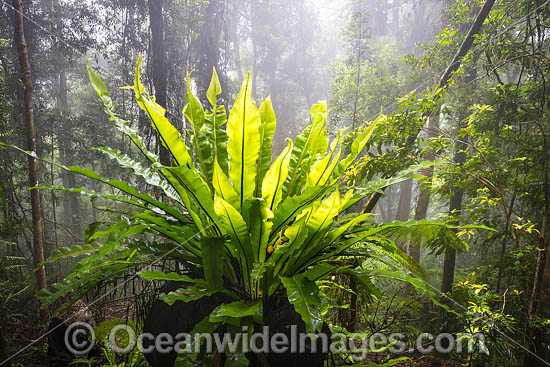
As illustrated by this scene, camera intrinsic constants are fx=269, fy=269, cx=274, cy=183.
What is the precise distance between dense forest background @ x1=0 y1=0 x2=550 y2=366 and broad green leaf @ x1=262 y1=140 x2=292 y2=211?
0.23 metres

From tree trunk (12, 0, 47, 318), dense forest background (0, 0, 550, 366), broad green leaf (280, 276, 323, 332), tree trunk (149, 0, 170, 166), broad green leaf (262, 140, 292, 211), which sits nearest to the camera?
broad green leaf (280, 276, 323, 332)

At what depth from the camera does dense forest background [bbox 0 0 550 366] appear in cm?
115

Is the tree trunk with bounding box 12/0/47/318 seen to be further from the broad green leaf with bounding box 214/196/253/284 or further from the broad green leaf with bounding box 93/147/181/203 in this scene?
the broad green leaf with bounding box 214/196/253/284

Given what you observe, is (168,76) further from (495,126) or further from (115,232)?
(495,126)

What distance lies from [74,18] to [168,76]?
1318 mm

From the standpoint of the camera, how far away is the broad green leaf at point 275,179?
1.98ft

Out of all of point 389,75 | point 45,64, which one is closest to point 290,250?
point 45,64

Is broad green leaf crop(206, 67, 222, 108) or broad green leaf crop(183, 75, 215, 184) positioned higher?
broad green leaf crop(206, 67, 222, 108)

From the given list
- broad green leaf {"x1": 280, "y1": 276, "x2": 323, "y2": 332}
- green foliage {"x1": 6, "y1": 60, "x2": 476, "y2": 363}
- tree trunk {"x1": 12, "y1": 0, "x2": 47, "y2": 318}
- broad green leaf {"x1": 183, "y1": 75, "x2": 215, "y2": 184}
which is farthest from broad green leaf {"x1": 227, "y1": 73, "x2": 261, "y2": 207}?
tree trunk {"x1": 12, "y1": 0, "x2": 47, "y2": 318}

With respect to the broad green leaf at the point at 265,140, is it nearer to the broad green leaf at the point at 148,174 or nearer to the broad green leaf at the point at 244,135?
the broad green leaf at the point at 244,135

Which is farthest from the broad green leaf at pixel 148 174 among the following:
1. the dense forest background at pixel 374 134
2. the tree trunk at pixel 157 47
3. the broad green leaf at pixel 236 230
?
the tree trunk at pixel 157 47

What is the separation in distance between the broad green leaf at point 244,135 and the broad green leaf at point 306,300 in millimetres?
226

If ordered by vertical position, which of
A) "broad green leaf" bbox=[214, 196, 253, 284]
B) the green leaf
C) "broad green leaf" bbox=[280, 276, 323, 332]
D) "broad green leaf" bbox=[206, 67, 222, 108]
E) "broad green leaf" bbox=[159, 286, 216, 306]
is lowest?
the green leaf

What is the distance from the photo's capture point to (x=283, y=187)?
67 centimetres
